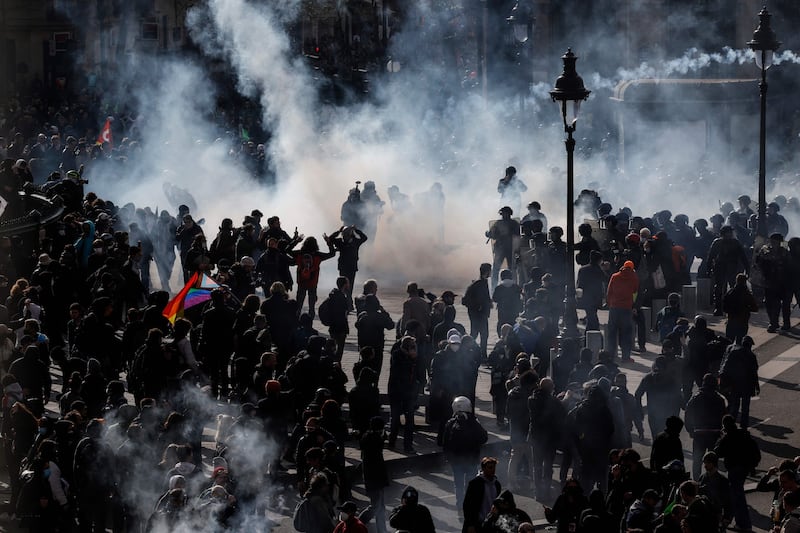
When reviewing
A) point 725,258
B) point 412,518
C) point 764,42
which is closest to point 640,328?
point 725,258

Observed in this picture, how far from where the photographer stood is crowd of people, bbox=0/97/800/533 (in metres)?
13.8

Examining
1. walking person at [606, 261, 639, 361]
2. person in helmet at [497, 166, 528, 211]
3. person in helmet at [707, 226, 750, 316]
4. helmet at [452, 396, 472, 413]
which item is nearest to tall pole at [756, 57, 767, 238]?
person in helmet at [707, 226, 750, 316]

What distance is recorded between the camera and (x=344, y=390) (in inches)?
671

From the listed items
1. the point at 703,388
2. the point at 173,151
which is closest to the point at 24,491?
the point at 703,388

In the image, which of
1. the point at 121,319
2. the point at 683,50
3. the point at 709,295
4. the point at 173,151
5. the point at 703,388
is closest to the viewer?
the point at 703,388

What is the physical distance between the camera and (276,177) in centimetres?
3694

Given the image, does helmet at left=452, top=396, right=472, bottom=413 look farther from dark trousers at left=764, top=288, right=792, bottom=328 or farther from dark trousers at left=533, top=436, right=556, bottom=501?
dark trousers at left=764, top=288, right=792, bottom=328

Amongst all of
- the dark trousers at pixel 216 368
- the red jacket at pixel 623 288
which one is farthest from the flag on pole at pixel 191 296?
the red jacket at pixel 623 288

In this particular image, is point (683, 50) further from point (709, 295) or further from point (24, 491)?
point (24, 491)

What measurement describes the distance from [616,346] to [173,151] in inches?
795

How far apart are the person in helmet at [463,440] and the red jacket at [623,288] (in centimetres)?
612

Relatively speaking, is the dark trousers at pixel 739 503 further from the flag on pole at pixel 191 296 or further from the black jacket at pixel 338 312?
the flag on pole at pixel 191 296

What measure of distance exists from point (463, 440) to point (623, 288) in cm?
641

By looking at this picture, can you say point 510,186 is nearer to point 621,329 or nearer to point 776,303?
point 776,303
